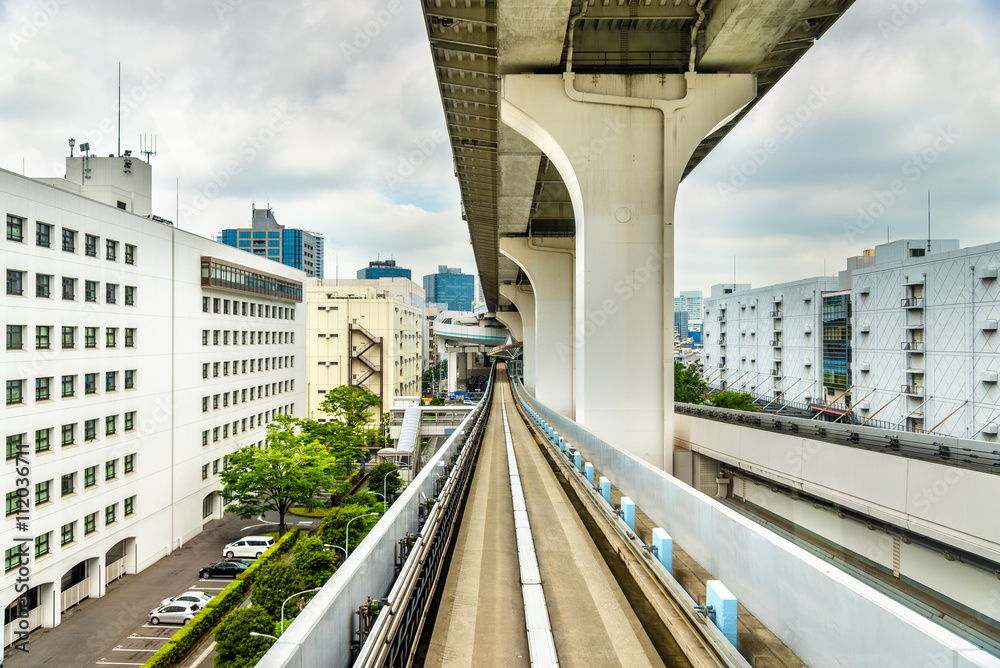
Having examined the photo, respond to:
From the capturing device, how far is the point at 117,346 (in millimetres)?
21609

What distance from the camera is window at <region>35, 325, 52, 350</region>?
1772cm

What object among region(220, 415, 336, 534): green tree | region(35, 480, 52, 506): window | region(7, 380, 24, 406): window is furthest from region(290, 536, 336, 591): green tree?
region(7, 380, 24, 406): window

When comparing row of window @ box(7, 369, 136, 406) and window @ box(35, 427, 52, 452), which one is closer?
row of window @ box(7, 369, 136, 406)

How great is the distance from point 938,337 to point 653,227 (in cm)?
2347

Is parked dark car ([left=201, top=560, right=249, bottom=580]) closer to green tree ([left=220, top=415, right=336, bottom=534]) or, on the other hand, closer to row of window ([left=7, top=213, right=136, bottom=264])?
green tree ([left=220, top=415, right=336, bottom=534])

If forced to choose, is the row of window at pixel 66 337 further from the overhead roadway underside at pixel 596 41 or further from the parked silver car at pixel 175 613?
the overhead roadway underside at pixel 596 41

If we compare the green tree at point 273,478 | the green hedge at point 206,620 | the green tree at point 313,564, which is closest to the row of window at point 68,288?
the green tree at point 273,478

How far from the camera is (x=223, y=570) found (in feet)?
70.2

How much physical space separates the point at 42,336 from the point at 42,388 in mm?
1822

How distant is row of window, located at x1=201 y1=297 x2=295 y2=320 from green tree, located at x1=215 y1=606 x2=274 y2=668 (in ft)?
62.6

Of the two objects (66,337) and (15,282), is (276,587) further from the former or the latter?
(15,282)

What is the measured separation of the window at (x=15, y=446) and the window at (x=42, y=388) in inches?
56.4

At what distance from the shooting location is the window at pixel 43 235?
17891mm

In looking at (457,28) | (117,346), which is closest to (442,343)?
(117,346)
